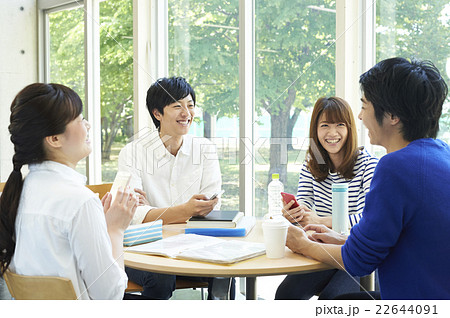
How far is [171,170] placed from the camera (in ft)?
7.46

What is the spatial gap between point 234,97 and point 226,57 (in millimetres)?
283

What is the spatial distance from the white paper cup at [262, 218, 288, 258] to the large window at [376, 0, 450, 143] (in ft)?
4.28

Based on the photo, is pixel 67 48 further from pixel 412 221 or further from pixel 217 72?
pixel 412 221

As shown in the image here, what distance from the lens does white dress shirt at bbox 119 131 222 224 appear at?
7.27 ft

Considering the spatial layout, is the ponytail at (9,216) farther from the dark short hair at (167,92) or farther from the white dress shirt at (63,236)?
the dark short hair at (167,92)

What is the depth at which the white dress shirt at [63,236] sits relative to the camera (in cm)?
107

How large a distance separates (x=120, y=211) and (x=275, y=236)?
44 cm

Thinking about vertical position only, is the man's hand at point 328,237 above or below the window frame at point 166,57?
below

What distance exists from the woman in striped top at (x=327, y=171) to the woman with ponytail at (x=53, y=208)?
2.68 ft

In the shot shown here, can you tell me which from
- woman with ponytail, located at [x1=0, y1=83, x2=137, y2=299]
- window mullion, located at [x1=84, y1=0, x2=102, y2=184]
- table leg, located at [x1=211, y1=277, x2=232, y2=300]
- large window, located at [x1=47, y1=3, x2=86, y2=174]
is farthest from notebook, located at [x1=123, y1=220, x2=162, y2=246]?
large window, located at [x1=47, y1=3, x2=86, y2=174]

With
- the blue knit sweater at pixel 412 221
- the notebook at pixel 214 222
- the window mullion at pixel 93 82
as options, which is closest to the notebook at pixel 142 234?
the notebook at pixel 214 222

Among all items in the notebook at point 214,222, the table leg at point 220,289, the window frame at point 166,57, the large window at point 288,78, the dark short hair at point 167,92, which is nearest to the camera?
the table leg at point 220,289

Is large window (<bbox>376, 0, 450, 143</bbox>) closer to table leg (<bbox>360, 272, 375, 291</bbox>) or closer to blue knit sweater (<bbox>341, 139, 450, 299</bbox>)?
table leg (<bbox>360, 272, 375, 291</bbox>)
